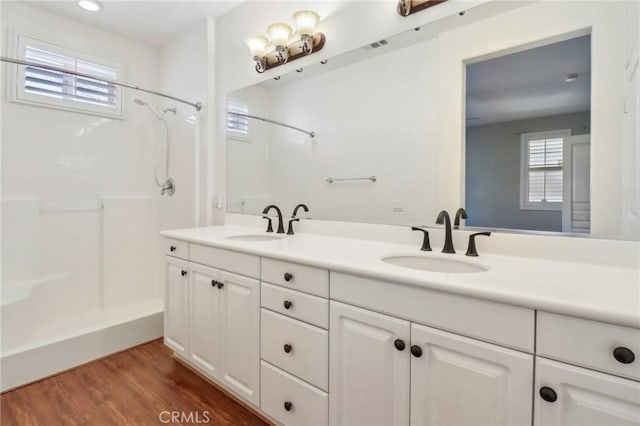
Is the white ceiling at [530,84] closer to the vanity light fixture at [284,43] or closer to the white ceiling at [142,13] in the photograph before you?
the vanity light fixture at [284,43]

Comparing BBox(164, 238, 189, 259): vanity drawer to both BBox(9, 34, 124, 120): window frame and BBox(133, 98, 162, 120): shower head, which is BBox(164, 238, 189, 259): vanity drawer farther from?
BBox(9, 34, 124, 120): window frame

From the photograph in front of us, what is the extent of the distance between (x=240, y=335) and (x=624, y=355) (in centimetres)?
139

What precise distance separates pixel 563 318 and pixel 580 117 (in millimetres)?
817

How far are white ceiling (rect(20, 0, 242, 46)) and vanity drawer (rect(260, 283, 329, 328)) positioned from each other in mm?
2122

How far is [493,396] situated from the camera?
2.77ft

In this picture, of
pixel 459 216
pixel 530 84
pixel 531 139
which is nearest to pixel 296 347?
pixel 459 216

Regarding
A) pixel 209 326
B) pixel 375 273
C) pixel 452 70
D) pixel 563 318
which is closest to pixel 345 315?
pixel 375 273

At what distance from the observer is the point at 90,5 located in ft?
7.23

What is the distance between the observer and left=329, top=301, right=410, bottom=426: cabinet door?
1012mm

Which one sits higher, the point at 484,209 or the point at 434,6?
the point at 434,6

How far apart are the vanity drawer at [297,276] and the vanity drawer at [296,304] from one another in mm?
25

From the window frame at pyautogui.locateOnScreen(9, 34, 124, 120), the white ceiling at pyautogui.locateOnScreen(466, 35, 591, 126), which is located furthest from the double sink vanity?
the window frame at pyautogui.locateOnScreen(9, 34, 124, 120)

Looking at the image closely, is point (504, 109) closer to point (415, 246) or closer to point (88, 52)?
point (415, 246)

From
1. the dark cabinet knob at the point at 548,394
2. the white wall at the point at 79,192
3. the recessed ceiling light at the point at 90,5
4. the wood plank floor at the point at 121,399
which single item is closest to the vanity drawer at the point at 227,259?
the wood plank floor at the point at 121,399
